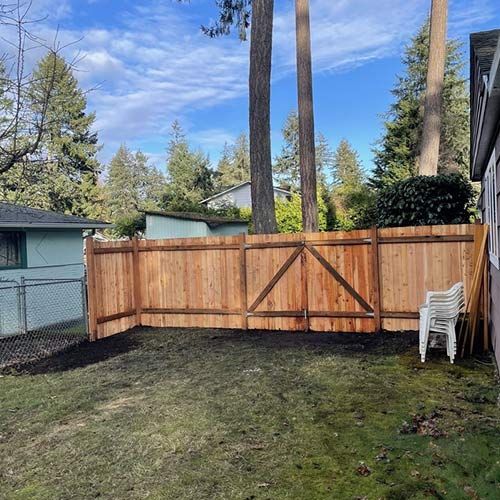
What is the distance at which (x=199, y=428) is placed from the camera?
11.6 feet

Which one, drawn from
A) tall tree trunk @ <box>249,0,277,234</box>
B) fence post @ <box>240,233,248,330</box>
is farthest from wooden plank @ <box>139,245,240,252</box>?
tall tree trunk @ <box>249,0,277,234</box>

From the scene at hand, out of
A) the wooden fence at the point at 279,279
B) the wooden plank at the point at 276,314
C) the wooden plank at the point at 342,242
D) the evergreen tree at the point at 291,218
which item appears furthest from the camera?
the evergreen tree at the point at 291,218

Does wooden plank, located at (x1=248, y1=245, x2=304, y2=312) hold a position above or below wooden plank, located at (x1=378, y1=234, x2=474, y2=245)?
below

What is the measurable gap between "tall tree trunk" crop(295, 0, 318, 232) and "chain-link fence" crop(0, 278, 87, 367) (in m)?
5.43

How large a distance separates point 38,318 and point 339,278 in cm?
600

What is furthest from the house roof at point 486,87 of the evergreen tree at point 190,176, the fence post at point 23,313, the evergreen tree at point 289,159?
the evergreen tree at point 289,159

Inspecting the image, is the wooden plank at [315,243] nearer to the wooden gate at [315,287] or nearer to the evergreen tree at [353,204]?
the wooden gate at [315,287]

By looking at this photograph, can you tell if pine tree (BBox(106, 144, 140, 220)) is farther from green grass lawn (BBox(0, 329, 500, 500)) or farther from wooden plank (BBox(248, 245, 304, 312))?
green grass lawn (BBox(0, 329, 500, 500))

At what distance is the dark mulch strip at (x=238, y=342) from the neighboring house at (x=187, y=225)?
9149 mm

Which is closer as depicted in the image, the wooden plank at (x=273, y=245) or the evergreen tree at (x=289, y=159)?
the wooden plank at (x=273, y=245)

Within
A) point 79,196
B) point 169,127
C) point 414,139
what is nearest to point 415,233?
point 414,139

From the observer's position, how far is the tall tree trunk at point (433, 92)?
11.2 m

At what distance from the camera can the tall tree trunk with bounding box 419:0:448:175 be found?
1118cm

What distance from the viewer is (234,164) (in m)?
45.1
